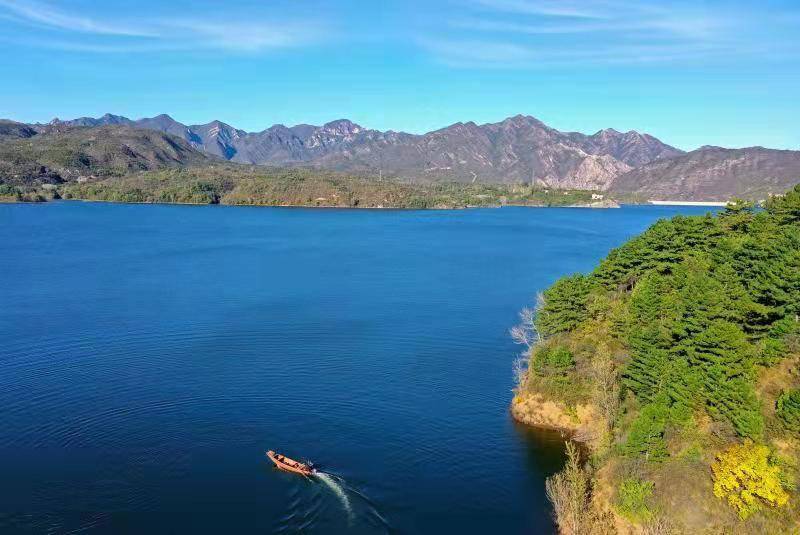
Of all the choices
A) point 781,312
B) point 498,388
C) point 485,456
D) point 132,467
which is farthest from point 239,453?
point 781,312

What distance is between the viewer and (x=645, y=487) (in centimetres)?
2483

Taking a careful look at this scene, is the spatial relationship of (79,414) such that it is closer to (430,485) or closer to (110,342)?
(110,342)

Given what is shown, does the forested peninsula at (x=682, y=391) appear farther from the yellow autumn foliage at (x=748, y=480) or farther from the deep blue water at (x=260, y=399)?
the deep blue water at (x=260, y=399)

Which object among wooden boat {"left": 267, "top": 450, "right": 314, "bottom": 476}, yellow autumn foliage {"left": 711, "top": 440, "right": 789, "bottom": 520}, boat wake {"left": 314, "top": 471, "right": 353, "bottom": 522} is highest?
yellow autumn foliage {"left": 711, "top": 440, "right": 789, "bottom": 520}

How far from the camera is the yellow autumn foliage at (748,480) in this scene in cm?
2197

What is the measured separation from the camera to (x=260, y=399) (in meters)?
36.9

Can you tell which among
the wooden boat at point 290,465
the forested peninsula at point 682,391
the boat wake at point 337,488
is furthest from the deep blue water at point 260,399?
the forested peninsula at point 682,391

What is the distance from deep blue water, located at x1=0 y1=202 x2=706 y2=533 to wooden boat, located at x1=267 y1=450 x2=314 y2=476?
1.89 ft

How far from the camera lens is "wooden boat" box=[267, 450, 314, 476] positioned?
27.7 m

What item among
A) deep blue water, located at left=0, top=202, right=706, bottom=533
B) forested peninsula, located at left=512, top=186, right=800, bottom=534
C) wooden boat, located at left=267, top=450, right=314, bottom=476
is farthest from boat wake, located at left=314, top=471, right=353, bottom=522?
forested peninsula, located at left=512, top=186, right=800, bottom=534

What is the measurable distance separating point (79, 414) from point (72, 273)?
161 ft

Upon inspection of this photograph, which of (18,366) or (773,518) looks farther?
(18,366)

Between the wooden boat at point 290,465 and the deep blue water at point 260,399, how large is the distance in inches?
22.7

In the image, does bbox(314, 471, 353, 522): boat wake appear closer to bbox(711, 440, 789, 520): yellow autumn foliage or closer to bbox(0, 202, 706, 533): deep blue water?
bbox(0, 202, 706, 533): deep blue water
